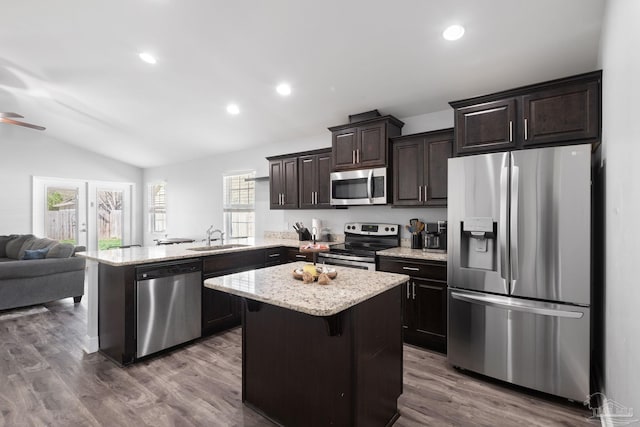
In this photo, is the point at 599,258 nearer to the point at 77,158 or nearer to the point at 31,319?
the point at 31,319

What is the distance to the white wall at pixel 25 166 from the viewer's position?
20.1ft

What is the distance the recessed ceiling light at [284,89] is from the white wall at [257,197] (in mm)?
962

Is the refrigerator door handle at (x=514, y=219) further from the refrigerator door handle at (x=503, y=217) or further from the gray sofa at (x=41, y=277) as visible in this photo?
the gray sofa at (x=41, y=277)

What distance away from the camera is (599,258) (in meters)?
2.29

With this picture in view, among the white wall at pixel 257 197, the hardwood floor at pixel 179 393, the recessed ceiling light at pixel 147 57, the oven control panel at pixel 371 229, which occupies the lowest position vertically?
the hardwood floor at pixel 179 393

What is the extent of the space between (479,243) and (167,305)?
2.86 metres

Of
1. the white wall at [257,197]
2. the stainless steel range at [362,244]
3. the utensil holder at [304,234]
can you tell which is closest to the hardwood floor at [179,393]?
the stainless steel range at [362,244]

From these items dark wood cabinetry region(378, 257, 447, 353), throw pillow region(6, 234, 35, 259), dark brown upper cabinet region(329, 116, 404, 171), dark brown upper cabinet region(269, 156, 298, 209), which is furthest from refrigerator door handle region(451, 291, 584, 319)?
throw pillow region(6, 234, 35, 259)

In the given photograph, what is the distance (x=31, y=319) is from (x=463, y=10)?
222 inches

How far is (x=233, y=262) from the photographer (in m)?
3.59

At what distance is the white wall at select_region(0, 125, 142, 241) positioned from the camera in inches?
241

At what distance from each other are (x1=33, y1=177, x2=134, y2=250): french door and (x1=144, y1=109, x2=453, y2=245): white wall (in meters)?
0.68

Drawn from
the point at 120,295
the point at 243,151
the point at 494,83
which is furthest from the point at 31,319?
the point at 494,83

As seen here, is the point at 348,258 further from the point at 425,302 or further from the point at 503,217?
the point at 503,217
